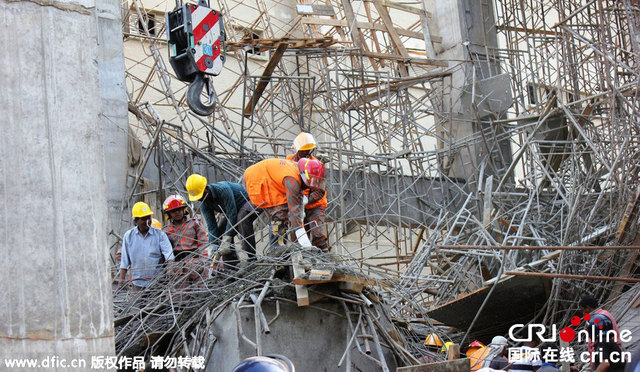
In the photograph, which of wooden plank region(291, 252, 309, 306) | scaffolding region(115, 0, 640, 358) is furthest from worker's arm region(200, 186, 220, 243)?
wooden plank region(291, 252, 309, 306)

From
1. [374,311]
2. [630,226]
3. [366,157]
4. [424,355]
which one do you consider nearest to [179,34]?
[374,311]

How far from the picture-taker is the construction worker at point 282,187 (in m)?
9.67

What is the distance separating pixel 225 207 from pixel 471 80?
9303mm

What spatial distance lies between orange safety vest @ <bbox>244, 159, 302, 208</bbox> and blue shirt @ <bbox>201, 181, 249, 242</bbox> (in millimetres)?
413

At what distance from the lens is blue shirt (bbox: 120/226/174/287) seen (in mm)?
9938

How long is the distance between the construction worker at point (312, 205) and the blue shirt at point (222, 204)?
732mm

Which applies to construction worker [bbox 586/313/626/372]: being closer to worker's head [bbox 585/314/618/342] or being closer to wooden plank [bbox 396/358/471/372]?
worker's head [bbox 585/314/618/342]

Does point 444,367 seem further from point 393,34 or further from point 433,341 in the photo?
point 393,34

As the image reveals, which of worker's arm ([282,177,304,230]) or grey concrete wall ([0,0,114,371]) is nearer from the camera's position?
grey concrete wall ([0,0,114,371])

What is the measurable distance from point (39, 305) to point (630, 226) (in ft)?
28.2

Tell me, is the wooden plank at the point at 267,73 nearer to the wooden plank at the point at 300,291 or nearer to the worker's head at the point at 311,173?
the worker's head at the point at 311,173

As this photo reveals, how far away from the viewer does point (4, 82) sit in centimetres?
456

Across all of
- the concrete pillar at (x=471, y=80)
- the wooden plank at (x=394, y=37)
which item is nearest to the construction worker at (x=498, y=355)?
the concrete pillar at (x=471, y=80)

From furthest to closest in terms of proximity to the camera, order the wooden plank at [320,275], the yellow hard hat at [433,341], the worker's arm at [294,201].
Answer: the yellow hard hat at [433,341], the worker's arm at [294,201], the wooden plank at [320,275]
